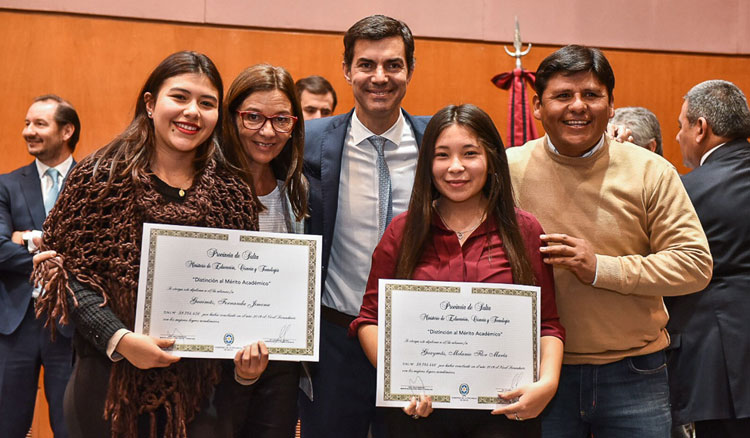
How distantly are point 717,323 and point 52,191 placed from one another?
3.55 m

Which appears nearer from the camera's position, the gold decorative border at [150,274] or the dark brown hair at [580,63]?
the gold decorative border at [150,274]

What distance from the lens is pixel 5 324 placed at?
384 cm

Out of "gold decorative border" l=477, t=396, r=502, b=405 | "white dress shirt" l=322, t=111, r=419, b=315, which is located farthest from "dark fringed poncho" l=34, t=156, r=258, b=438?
"gold decorative border" l=477, t=396, r=502, b=405

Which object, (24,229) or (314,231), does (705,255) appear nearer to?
(314,231)

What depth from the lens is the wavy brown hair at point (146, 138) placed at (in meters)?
2.07

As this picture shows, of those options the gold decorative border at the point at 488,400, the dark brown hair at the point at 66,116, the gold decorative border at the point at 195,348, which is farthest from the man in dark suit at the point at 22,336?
the gold decorative border at the point at 488,400

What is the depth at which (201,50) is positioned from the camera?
4.99m

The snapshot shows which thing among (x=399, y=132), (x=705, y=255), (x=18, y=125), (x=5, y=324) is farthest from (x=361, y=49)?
(x=18, y=125)

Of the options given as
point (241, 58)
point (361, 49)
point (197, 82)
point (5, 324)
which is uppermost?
point (241, 58)

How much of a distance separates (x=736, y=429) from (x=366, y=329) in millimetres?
1827

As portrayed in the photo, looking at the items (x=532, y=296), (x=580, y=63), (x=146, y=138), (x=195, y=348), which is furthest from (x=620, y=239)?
(x=146, y=138)

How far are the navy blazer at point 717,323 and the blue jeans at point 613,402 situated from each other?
0.79 meters

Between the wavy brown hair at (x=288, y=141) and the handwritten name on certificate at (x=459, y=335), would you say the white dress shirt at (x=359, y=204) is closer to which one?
the wavy brown hair at (x=288, y=141)

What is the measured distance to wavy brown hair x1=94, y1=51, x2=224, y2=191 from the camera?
2.07 m
